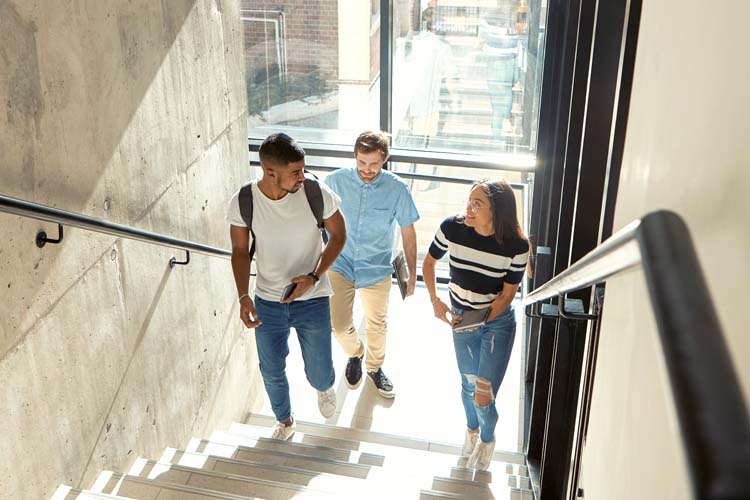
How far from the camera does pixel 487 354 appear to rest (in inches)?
146

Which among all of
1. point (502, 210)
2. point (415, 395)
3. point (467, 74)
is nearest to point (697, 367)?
point (502, 210)

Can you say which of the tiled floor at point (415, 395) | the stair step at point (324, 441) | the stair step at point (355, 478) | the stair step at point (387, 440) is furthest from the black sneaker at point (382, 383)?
the stair step at point (355, 478)

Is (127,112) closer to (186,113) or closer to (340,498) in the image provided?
(186,113)

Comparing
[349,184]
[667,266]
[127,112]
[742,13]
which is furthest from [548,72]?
[667,266]

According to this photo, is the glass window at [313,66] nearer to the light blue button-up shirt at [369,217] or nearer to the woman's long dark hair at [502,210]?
the light blue button-up shirt at [369,217]

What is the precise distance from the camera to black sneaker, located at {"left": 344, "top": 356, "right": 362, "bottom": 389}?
5133 millimetres

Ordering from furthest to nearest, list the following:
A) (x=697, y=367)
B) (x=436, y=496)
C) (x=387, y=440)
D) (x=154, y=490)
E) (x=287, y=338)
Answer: (x=387, y=440) < (x=287, y=338) < (x=436, y=496) < (x=154, y=490) < (x=697, y=367)

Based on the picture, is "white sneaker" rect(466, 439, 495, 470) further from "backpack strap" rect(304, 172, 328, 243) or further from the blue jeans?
"backpack strap" rect(304, 172, 328, 243)

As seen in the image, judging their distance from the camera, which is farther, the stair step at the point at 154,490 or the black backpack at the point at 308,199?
the black backpack at the point at 308,199

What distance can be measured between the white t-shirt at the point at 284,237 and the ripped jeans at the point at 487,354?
786 mm

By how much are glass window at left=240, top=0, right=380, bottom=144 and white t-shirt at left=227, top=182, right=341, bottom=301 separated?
3.50 meters

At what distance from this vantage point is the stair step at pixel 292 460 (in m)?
3.96

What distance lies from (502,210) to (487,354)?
76cm

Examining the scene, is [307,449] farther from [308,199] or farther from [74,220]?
[74,220]
